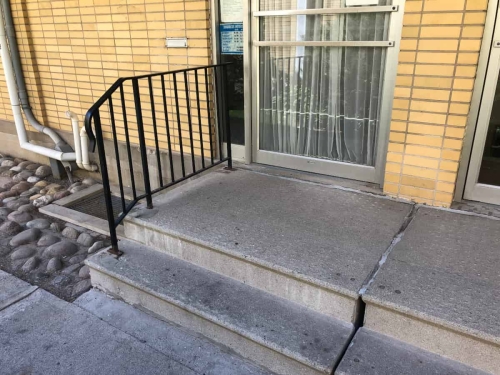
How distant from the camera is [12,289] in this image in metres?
2.79

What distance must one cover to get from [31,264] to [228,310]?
180 cm

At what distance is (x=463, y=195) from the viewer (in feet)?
9.30

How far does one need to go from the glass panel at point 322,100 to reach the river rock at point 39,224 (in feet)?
7.05

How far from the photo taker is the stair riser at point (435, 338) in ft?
5.81

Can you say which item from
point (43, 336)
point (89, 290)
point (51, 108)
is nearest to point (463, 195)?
point (89, 290)

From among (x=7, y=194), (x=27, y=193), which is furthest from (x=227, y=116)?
(x=7, y=194)

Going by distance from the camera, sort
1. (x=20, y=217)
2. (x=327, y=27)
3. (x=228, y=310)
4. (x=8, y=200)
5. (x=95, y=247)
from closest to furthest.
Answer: (x=228, y=310) → (x=327, y=27) → (x=95, y=247) → (x=20, y=217) → (x=8, y=200)

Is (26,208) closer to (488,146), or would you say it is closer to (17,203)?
(17,203)

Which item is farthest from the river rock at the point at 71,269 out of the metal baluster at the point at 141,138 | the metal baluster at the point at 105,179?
the metal baluster at the point at 141,138

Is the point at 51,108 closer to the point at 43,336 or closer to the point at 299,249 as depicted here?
the point at 43,336

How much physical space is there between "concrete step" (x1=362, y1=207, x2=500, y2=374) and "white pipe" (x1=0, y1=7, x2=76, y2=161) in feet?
12.8

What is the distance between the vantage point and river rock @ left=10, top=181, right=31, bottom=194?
451cm

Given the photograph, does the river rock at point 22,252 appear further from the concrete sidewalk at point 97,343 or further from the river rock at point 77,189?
the river rock at point 77,189

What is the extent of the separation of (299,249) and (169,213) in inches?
38.8
